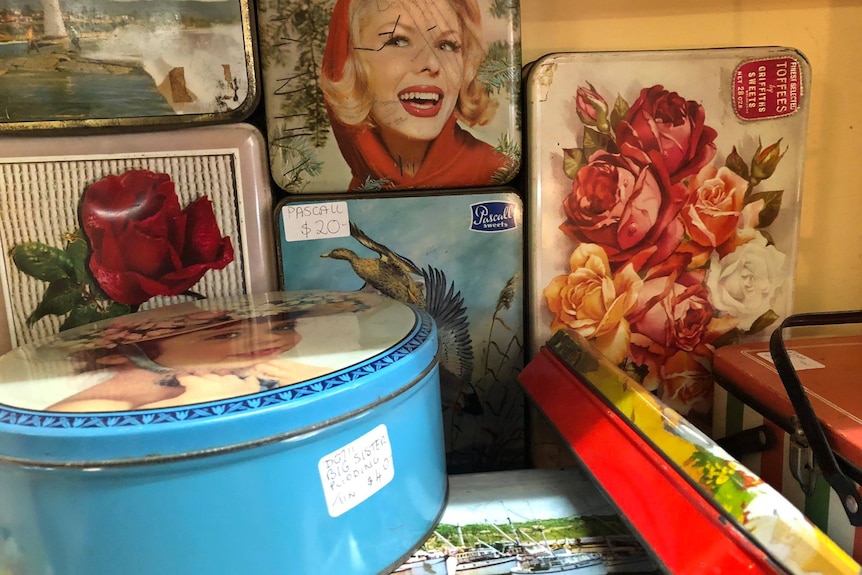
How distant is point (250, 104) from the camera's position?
66 cm

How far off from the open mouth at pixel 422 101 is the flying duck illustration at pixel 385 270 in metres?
0.14

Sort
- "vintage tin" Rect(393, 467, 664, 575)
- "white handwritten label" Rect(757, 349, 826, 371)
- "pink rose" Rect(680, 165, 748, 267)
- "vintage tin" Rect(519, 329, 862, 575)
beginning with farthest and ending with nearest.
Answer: "pink rose" Rect(680, 165, 748, 267), "white handwritten label" Rect(757, 349, 826, 371), "vintage tin" Rect(393, 467, 664, 575), "vintage tin" Rect(519, 329, 862, 575)

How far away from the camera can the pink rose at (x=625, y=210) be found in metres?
0.70

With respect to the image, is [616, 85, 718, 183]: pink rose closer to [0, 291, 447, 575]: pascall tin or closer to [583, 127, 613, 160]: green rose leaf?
[583, 127, 613, 160]: green rose leaf

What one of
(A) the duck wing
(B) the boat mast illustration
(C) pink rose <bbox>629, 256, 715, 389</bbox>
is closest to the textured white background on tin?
(B) the boat mast illustration

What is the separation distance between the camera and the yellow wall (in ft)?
2.45

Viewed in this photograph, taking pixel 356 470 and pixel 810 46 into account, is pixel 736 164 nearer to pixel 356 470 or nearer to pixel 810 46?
pixel 810 46

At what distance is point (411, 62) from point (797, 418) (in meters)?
0.49

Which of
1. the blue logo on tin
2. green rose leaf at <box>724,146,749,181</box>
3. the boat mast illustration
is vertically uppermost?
the boat mast illustration

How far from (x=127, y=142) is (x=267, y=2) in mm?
205

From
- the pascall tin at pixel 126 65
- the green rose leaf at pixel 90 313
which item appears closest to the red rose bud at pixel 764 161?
the pascall tin at pixel 126 65

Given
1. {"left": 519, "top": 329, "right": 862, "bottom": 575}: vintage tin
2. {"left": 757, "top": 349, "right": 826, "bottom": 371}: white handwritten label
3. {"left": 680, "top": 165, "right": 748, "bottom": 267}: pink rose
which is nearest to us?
{"left": 519, "top": 329, "right": 862, "bottom": 575}: vintage tin

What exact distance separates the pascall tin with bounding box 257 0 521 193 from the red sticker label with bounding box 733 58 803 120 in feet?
0.82

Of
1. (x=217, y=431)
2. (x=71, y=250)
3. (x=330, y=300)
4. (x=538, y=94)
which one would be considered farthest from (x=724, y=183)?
(x=71, y=250)
